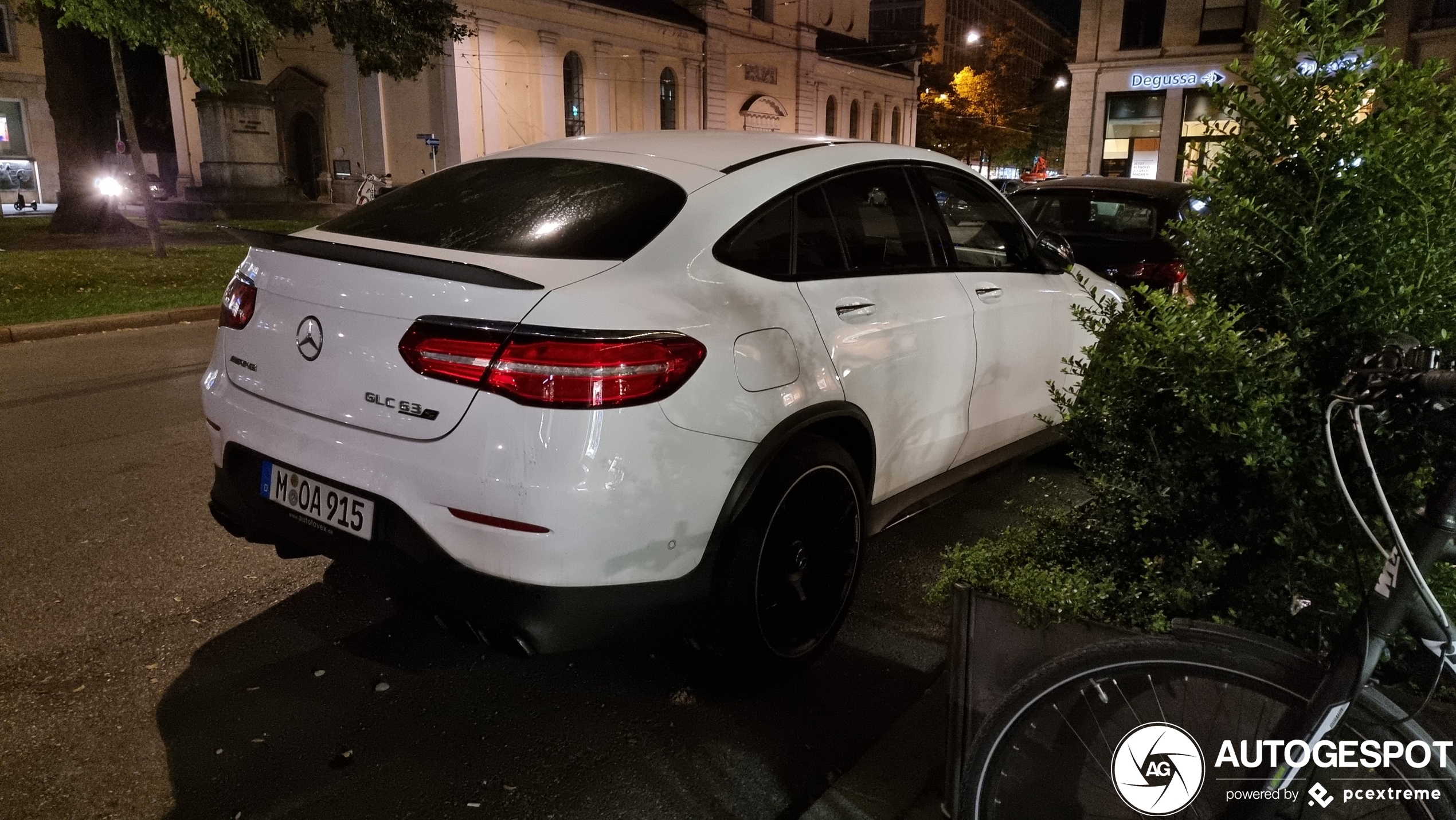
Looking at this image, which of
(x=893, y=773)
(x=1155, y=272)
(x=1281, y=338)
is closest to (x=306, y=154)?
(x=1155, y=272)

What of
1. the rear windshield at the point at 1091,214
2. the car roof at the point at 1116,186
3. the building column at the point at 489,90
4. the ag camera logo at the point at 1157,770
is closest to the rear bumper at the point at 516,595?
the ag camera logo at the point at 1157,770

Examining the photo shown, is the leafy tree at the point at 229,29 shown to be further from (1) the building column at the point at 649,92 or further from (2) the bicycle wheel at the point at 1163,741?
(1) the building column at the point at 649,92

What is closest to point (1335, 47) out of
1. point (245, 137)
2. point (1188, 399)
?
point (1188, 399)

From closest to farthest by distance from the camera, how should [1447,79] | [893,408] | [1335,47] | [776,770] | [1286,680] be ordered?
[1286,680] < [1335,47] < [1447,79] < [776,770] < [893,408]

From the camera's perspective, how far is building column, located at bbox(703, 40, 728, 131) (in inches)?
1663

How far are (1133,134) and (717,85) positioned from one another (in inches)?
667

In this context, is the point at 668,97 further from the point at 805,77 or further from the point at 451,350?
the point at 451,350

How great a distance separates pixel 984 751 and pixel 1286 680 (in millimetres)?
577

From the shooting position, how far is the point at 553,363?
2453 millimetres

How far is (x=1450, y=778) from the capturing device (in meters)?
1.65

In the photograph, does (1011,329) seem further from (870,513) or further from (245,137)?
(245,137)

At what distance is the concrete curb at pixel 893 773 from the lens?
8.22ft

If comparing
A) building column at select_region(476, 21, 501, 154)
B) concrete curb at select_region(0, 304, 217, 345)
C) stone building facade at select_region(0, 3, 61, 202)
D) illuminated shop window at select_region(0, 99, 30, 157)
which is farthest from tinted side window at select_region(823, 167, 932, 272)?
illuminated shop window at select_region(0, 99, 30, 157)

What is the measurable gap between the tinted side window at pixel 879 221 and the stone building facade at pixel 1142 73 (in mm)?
32792
